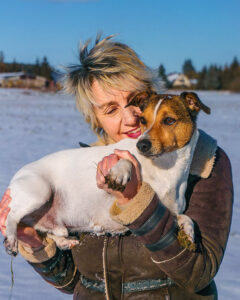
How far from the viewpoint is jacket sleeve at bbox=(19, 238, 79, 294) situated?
2.89m

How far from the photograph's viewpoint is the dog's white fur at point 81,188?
2680 millimetres

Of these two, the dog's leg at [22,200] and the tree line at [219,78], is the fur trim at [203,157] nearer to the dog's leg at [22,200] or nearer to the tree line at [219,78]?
the dog's leg at [22,200]

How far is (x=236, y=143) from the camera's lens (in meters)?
12.3

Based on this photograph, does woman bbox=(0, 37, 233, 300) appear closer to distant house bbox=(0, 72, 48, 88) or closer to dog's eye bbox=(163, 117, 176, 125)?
dog's eye bbox=(163, 117, 176, 125)

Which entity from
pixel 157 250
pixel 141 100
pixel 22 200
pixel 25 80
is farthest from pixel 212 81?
pixel 157 250

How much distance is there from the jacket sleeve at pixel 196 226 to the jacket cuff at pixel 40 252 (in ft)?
2.60

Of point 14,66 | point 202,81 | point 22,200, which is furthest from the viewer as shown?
point 14,66

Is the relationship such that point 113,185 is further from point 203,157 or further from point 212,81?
point 212,81

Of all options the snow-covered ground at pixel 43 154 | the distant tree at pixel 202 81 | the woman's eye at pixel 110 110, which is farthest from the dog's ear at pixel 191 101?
the distant tree at pixel 202 81

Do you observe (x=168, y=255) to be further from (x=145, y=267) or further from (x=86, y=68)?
(x=86, y=68)

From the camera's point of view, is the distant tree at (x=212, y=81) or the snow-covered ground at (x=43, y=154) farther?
the distant tree at (x=212, y=81)

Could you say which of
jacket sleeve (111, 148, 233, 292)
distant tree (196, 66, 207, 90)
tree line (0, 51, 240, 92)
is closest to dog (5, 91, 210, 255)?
jacket sleeve (111, 148, 233, 292)

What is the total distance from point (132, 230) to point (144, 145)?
534mm

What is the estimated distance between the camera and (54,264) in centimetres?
298
